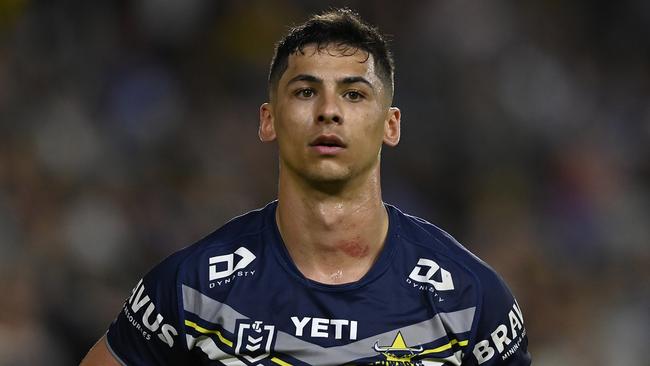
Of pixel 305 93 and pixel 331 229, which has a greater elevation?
pixel 305 93

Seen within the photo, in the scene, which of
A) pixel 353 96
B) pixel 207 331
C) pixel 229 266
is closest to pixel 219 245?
pixel 229 266

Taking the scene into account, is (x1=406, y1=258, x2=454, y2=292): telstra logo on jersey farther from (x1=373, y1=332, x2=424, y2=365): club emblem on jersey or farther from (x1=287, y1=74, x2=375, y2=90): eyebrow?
(x1=287, y1=74, x2=375, y2=90): eyebrow

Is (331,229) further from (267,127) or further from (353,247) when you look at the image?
(267,127)

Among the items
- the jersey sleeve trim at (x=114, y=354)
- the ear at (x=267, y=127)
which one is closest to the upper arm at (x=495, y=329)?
the ear at (x=267, y=127)

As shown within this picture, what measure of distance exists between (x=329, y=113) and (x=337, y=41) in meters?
0.38

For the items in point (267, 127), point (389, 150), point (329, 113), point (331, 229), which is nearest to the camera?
point (329, 113)

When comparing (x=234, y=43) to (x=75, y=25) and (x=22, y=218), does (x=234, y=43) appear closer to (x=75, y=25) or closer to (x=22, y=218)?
(x=75, y=25)

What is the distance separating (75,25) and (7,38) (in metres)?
0.57

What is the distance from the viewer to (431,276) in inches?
169

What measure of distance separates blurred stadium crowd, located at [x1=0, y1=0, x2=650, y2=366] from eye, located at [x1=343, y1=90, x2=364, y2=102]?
399 centimetres

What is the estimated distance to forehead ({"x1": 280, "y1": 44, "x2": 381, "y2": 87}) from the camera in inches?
168

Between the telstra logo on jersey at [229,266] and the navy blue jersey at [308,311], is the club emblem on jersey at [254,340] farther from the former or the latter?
the telstra logo on jersey at [229,266]

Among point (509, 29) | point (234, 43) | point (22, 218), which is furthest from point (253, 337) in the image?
point (509, 29)

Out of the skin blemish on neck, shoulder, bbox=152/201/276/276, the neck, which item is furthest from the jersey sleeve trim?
the skin blemish on neck
